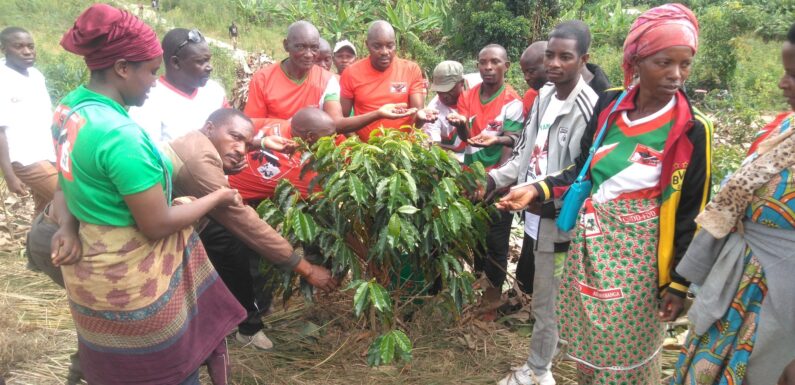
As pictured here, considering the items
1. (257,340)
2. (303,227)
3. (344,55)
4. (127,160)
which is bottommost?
(257,340)

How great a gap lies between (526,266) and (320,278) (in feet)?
4.60

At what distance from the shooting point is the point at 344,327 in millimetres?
3244

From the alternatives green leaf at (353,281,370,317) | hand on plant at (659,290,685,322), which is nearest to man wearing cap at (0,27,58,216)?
green leaf at (353,281,370,317)

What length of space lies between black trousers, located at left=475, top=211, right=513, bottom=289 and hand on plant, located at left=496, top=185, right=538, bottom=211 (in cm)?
106

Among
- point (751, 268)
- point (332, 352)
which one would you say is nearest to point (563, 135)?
point (751, 268)

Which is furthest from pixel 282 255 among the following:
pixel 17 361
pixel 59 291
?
pixel 59 291

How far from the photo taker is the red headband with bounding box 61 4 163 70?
1796 millimetres

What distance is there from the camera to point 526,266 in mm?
3541

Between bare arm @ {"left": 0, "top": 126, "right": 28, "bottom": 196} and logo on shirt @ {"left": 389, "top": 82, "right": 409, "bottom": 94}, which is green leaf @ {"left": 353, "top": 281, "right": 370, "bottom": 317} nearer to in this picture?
logo on shirt @ {"left": 389, "top": 82, "right": 409, "bottom": 94}

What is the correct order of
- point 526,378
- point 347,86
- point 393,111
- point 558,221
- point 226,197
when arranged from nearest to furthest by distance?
1. point 226,197
2. point 558,221
3. point 526,378
4. point 393,111
5. point 347,86

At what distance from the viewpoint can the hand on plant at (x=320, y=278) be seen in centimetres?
270

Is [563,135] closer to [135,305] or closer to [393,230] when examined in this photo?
[393,230]

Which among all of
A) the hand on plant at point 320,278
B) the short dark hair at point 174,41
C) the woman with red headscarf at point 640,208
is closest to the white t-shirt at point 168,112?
the short dark hair at point 174,41

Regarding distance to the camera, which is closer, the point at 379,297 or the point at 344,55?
the point at 379,297
